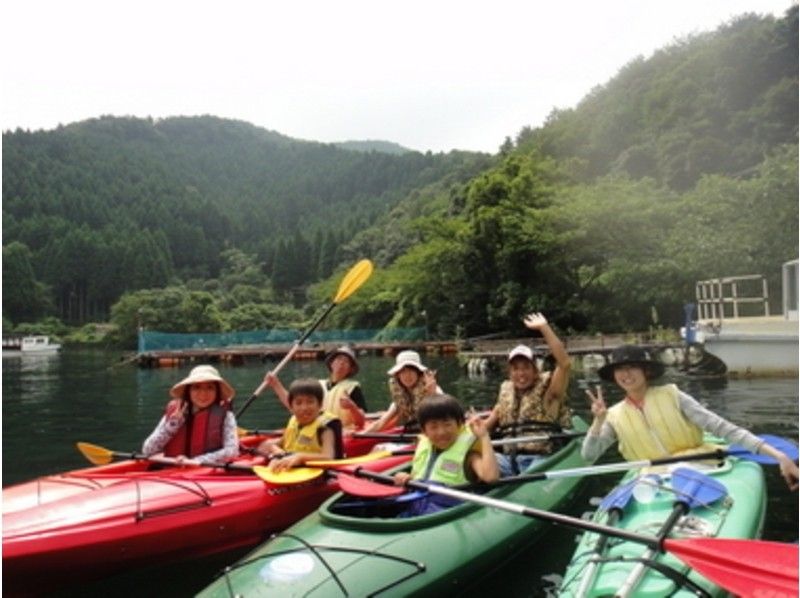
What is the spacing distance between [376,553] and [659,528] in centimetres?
151

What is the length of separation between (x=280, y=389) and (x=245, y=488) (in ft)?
6.77

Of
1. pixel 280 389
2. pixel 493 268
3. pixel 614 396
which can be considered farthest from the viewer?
pixel 493 268

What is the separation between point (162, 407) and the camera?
16.3 metres

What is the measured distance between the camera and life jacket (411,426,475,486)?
4703 millimetres

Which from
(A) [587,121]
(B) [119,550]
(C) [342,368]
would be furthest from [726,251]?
(A) [587,121]

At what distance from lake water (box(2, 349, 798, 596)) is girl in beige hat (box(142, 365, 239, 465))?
1.02 m

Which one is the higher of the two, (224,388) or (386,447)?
(224,388)

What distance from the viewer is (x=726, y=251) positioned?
78.6 ft

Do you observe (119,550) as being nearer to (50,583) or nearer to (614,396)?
(50,583)

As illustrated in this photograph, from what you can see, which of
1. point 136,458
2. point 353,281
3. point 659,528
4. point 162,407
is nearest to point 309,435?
point 136,458

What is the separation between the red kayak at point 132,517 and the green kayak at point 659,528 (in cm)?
247

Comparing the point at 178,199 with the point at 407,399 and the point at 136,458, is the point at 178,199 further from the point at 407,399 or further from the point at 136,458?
the point at 136,458

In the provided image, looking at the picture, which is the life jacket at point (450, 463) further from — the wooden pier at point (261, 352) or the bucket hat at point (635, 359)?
the wooden pier at point (261, 352)

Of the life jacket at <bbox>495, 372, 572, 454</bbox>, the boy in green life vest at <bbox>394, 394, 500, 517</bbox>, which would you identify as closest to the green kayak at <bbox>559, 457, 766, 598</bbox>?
the boy in green life vest at <bbox>394, 394, 500, 517</bbox>
